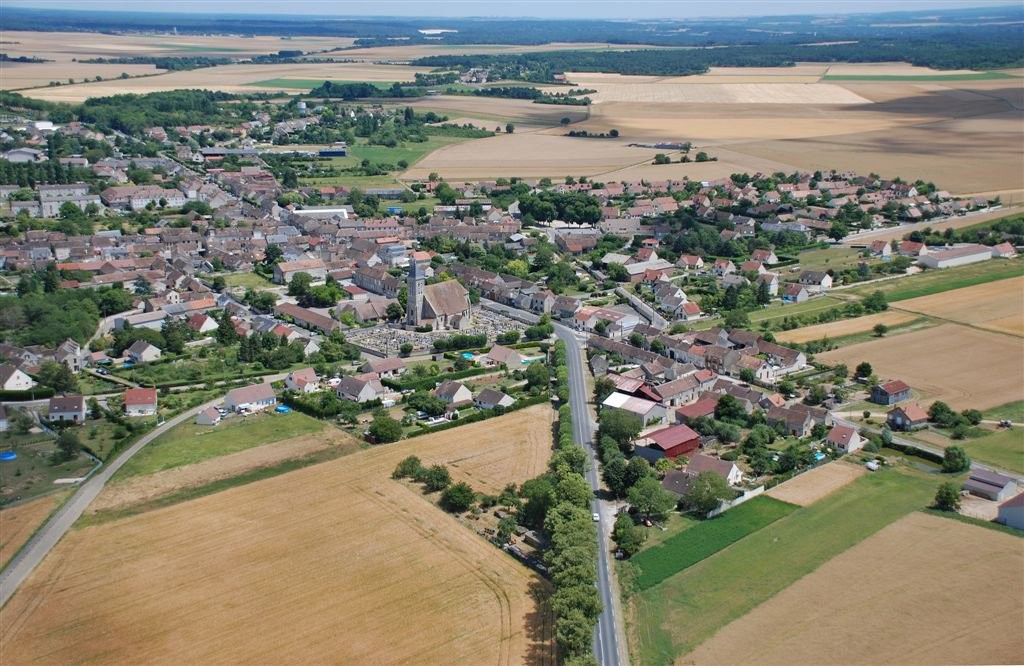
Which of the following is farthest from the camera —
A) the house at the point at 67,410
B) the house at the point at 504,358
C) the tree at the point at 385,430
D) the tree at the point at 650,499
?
the house at the point at 504,358

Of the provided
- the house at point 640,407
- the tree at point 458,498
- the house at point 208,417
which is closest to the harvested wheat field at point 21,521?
the house at point 208,417

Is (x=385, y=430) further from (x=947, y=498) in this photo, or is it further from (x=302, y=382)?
(x=947, y=498)

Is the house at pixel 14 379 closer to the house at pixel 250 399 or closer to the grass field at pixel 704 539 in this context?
the house at pixel 250 399

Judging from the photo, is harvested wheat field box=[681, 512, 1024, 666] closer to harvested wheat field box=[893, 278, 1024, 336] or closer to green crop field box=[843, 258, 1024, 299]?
harvested wheat field box=[893, 278, 1024, 336]

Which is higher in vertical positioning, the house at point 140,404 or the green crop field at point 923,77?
the green crop field at point 923,77

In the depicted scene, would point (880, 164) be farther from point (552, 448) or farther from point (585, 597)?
point (585, 597)

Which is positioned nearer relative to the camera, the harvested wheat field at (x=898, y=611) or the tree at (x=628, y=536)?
the harvested wheat field at (x=898, y=611)

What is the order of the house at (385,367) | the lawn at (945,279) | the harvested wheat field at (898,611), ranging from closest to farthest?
the harvested wheat field at (898,611) < the house at (385,367) < the lawn at (945,279)
